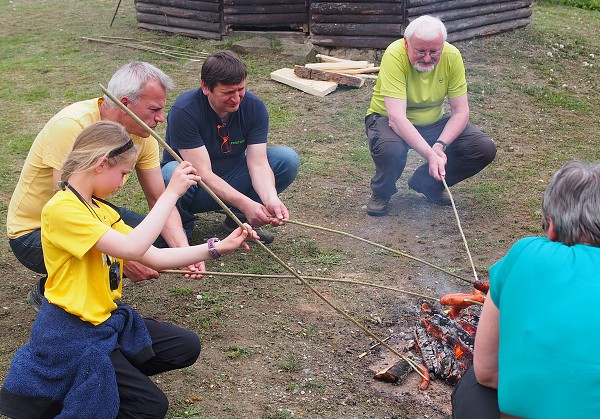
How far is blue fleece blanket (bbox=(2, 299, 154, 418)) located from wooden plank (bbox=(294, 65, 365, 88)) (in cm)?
686

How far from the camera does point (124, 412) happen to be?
328cm

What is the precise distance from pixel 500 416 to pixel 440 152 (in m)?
3.31

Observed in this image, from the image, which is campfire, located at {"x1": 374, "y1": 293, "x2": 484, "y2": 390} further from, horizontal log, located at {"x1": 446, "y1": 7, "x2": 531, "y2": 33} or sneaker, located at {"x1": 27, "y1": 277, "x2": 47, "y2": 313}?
horizontal log, located at {"x1": 446, "y1": 7, "x2": 531, "y2": 33}

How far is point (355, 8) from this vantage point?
10.6 meters

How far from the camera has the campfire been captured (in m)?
4.05

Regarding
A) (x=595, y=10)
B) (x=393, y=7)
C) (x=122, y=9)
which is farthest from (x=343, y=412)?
(x=595, y=10)

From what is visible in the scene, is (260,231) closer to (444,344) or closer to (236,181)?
(236,181)

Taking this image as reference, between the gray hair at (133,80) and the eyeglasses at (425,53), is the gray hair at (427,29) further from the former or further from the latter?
the gray hair at (133,80)

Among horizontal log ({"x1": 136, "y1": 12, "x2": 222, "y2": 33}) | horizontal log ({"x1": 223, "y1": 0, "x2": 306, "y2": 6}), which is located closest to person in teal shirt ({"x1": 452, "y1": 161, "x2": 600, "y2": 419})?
horizontal log ({"x1": 223, "y1": 0, "x2": 306, "y2": 6})

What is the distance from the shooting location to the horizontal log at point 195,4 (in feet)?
38.1

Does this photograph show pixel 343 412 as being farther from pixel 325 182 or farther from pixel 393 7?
pixel 393 7

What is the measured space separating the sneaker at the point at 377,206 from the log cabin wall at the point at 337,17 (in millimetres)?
4766

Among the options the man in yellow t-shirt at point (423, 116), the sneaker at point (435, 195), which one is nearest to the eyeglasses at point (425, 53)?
the man in yellow t-shirt at point (423, 116)

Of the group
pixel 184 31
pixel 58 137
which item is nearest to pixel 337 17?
pixel 184 31
